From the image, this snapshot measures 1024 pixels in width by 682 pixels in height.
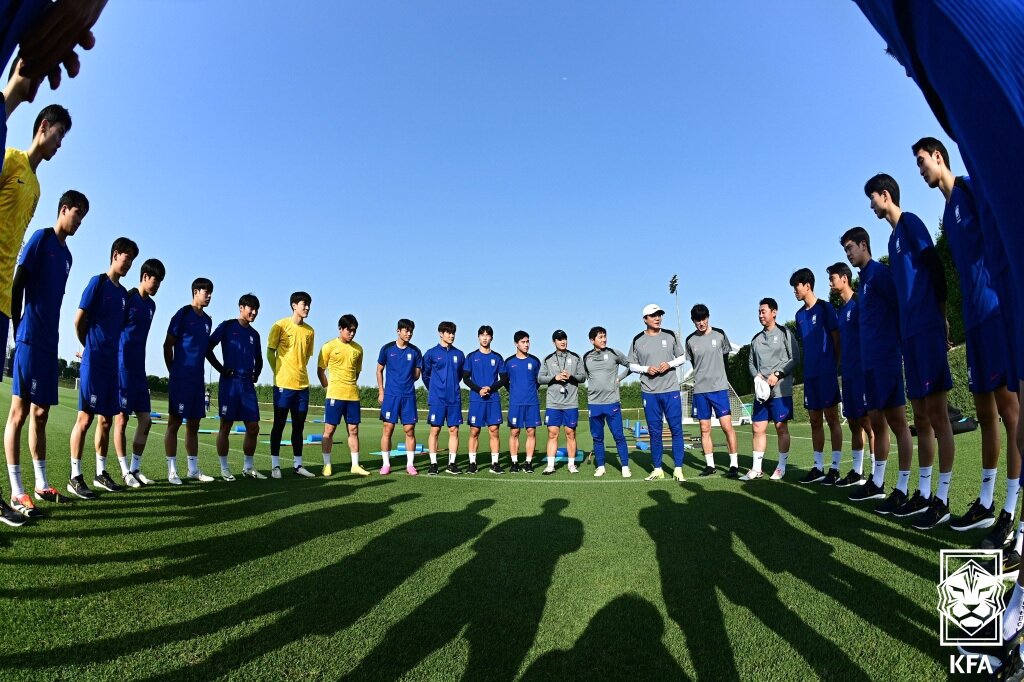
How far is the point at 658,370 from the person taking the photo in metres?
7.62

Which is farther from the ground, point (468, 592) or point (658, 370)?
point (658, 370)

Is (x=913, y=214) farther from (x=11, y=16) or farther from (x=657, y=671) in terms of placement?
(x=11, y=16)

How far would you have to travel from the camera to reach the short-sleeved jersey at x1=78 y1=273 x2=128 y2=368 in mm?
5340

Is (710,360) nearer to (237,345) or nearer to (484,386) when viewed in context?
(484,386)

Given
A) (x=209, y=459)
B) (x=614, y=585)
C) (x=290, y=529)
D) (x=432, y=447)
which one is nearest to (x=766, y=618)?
(x=614, y=585)

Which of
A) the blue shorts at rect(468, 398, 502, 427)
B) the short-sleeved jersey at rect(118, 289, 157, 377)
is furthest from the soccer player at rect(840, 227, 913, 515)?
the short-sleeved jersey at rect(118, 289, 157, 377)

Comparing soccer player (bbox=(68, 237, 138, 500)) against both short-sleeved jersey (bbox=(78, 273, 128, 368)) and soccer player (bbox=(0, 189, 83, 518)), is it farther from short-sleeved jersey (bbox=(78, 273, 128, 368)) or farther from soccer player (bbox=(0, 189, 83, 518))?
soccer player (bbox=(0, 189, 83, 518))

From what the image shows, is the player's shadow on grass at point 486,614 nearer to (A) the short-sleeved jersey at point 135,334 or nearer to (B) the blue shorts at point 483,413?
(A) the short-sleeved jersey at point 135,334

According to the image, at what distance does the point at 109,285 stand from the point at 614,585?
18.3ft

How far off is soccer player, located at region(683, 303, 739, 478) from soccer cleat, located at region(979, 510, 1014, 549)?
425 centimetres

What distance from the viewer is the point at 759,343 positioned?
7.91 meters

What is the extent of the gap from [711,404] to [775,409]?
0.83 meters

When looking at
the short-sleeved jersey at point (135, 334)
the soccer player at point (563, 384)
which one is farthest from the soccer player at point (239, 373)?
the soccer player at point (563, 384)

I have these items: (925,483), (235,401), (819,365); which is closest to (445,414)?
(235,401)
